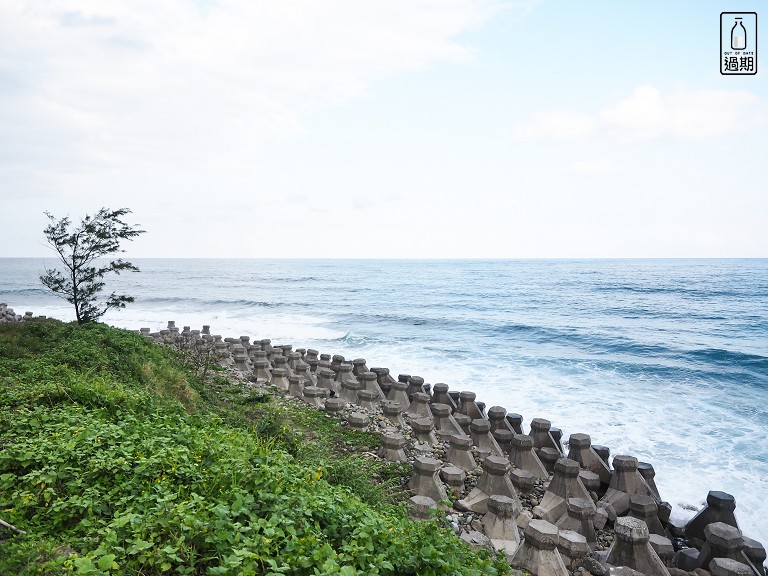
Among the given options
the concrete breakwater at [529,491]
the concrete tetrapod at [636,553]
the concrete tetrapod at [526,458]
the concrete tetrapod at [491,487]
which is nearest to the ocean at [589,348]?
the concrete breakwater at [529,491]

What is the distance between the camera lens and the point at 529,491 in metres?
7.14

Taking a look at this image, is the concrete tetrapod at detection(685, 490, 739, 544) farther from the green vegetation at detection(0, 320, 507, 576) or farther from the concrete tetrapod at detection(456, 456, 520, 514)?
the green vegetation at detection(0, 320, 507, 576)

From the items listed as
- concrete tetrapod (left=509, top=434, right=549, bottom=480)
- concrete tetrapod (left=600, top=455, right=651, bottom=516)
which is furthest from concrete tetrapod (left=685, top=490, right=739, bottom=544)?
concrete tetrapod (left=509, top=434, right=549, bottom=480)

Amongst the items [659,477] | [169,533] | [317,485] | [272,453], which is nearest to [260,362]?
[272,453]

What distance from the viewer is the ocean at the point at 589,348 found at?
11.2 meters

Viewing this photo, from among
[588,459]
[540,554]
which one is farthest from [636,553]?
[588,459]

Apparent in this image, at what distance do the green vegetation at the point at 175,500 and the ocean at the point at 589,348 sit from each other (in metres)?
6.94

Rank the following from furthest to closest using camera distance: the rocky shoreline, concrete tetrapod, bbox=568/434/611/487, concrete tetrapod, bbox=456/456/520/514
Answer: concrete tetrapod, bbox=568/434/611/487 < concrete tetrapod, bbox=456/456/520/514 < the rocky shoreline

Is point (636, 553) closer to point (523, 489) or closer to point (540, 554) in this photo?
point (540, 554)

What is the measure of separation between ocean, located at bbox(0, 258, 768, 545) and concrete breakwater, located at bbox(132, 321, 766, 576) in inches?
61.4

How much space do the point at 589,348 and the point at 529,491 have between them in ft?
57.6

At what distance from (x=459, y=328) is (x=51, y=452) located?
2549 centimetres

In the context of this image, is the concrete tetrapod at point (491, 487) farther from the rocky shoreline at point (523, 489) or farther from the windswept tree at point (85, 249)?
the windswept tree at point (85, 249)

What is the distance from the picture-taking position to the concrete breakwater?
544 cm
